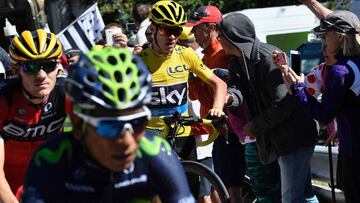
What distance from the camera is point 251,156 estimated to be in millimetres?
6484

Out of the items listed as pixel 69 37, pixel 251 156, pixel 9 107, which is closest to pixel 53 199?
pixel 9 107

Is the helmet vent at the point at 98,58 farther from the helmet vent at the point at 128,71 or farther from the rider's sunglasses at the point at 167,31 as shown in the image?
the rider's sunglasses at the point at 167,31

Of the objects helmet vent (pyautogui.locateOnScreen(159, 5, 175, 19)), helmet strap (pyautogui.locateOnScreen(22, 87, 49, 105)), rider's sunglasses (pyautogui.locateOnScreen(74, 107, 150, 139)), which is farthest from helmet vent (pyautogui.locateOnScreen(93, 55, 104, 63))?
helmet vent (pyautogui.locateOnScreen(159, 5, 175, 19))

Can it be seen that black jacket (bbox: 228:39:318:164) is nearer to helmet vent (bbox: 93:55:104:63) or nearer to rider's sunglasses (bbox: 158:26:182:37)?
rider's sunglasses (bbox: 158:26:182:37)

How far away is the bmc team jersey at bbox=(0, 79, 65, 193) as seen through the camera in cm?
470

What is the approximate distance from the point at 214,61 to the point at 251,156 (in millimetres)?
1199

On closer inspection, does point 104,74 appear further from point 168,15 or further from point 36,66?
point 168,15

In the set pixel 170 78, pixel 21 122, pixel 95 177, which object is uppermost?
pixel 95 177

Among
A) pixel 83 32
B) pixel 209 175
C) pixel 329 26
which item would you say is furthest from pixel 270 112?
pixel 83 32

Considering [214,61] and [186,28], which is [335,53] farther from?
[186,28]

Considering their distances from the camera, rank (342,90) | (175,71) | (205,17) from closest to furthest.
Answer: (342,90)
(175,71)
(205,17)

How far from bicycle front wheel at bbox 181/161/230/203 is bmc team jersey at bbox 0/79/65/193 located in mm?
1854

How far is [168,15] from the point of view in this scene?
6570 mm

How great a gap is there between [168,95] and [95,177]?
11.1 feet
